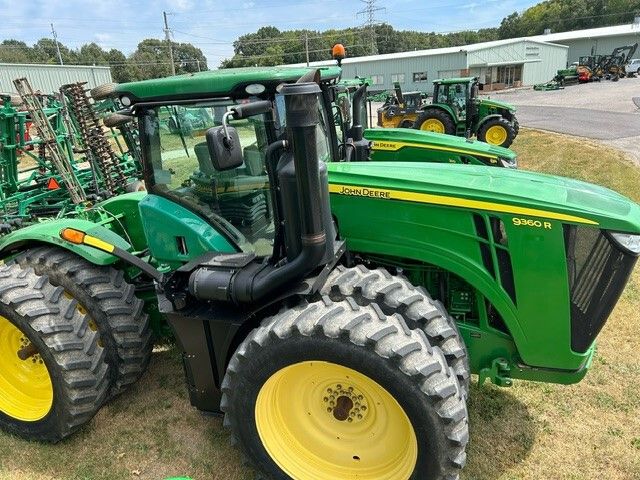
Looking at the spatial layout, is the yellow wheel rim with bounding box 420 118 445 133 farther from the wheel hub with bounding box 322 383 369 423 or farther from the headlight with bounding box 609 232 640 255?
the wheel hub with bounding box 322 383 369 423

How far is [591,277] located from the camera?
8.81 ft

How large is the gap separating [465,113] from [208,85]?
14.3 m

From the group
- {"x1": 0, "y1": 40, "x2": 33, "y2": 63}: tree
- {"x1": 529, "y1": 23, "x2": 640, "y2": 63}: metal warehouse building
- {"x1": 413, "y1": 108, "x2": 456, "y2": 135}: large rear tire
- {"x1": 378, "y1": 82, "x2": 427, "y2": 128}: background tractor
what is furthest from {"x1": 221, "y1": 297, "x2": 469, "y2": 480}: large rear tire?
{"x1": 0, "y1": 40, "x2": 33, "y2": 63}: tree

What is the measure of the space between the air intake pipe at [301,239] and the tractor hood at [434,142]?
6.08 metres

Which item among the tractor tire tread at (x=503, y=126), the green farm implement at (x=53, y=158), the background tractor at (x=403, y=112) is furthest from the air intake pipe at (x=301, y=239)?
the background tractor at (x=403, y=112)

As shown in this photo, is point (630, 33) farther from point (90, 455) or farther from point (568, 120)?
point (90, 455)

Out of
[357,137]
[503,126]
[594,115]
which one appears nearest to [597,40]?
[594,115]

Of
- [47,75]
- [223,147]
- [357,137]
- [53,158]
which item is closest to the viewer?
[223,147]

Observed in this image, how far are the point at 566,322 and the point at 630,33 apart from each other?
66.3 m

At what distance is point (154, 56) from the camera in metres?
77.6

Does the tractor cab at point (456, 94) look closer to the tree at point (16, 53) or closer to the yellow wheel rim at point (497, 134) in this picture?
the yellow wheel rim at point (497, 134)

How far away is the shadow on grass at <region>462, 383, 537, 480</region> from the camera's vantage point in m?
3.10

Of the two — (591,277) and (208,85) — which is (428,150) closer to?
(591,277)

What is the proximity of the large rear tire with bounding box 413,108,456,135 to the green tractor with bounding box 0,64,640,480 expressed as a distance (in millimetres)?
12875
